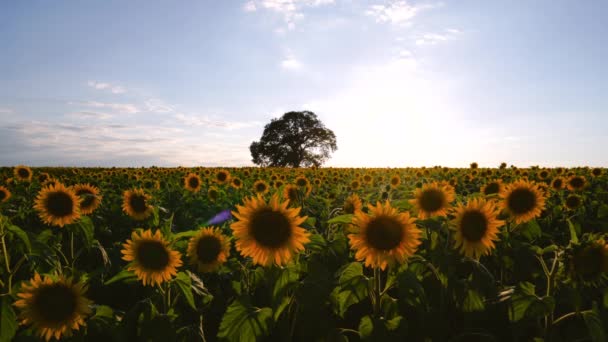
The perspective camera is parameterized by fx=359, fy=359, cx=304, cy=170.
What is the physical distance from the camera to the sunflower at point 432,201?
3.57m

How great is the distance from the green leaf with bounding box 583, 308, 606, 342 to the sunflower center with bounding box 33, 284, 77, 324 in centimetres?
329

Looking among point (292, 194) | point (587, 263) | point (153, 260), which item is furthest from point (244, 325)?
point (292, 194)

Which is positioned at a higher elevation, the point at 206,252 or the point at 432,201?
the point at 432,201

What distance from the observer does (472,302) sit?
263cm

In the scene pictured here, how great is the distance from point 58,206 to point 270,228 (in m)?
3.03

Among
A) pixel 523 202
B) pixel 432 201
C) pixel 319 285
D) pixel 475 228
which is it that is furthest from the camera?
pixel 523 202

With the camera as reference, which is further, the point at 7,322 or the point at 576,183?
the point at 576,183

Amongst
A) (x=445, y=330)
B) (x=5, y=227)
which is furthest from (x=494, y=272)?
(x=5, y=227)

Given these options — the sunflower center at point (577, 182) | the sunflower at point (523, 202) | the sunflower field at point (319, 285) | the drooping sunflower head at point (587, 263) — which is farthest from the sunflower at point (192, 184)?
the sunflower center at point (577, 182)

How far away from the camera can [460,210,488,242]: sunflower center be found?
2.93m

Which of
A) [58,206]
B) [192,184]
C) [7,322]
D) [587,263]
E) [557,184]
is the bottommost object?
[7,322]

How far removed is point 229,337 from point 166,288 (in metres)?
0.75

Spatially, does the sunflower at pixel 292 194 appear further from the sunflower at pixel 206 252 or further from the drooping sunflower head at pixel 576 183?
the drooping sunflower head at pixel 576 183

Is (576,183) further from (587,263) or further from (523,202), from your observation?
(587,263)
